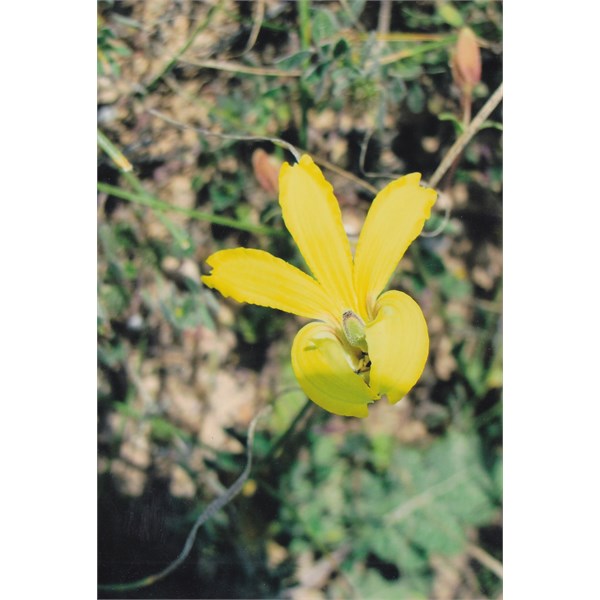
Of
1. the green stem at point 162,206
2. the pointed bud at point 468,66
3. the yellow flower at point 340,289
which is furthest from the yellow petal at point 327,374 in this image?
the pointed bud at point 468,66

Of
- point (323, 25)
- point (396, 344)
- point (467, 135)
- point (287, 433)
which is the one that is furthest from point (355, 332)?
point (323, 25)

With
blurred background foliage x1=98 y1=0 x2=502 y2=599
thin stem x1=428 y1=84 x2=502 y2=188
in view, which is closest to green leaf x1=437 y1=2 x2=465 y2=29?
blurred background foliage x1=98 y1=0 x2=502 y2=599

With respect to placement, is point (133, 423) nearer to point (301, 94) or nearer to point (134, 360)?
point (134, 360)

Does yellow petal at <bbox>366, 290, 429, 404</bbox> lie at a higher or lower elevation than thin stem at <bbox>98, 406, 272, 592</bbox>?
higher

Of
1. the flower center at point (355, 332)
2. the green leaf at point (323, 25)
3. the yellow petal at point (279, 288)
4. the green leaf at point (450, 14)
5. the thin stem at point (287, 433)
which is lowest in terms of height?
the thin stem at point (287, 433)

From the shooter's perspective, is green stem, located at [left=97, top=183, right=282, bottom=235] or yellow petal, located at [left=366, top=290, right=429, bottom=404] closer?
yellow petal, located at [left=366, top=290, right=429, bottom=404]

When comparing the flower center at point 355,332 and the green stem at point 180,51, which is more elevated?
the green stem at point 180,51

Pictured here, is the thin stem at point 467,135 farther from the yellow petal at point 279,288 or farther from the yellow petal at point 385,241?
the yellow petal at point 279,288

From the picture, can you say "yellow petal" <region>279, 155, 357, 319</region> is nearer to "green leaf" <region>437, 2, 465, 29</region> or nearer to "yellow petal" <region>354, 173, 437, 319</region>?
"yellow petal" <region>354, 173, 437, 319</region>
